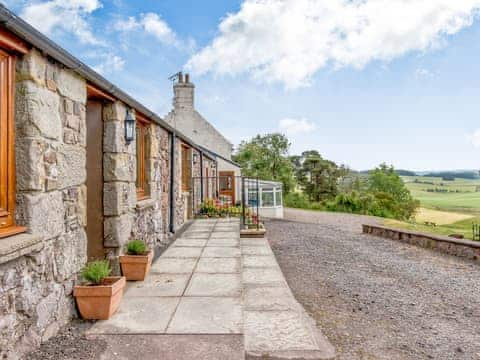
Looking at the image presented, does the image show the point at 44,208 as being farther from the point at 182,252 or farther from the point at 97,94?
the point at 182,252

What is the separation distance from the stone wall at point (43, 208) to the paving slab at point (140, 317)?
14.2 inches

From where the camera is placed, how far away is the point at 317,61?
13391 millimetres

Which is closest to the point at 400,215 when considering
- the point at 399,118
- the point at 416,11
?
the point at 399,118

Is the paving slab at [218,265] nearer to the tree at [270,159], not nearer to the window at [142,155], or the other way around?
the window at [142,155]

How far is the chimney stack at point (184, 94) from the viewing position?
58.1 feet

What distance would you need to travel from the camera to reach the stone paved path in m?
2.31

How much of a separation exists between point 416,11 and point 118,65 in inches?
302

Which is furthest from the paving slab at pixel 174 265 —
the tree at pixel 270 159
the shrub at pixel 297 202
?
the tree at pixel 270 159

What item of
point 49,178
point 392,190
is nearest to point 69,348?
point 49,178

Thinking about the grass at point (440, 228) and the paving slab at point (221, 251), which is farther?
the grass at point (440, 228)

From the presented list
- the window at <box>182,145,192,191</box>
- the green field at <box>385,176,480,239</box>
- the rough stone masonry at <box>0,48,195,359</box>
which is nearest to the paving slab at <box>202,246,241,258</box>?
the rough stone masonry at <box>0,48,195,359</box>

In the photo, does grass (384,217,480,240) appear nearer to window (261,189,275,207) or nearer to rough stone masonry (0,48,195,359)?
window (261,189,275,207)

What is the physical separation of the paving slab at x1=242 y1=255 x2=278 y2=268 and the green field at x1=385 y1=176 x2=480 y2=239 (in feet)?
52.0

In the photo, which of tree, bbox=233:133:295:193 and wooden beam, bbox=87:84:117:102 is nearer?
wooden beam, bbox=87:84:117:102
